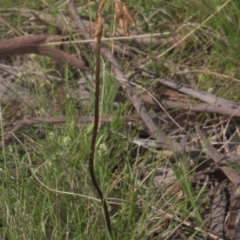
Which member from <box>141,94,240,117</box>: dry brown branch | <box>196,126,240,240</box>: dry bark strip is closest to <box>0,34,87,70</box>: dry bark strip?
<box>141,94,240,117</box>: dry brown branch

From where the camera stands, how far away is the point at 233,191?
2.30 metres

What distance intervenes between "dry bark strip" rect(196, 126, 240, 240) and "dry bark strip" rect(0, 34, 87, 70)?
658 millimetres

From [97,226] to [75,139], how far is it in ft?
1.44

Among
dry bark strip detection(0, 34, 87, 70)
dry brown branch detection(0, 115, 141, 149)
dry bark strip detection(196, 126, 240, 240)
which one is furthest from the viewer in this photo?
dry bark strip detection(0, 34, 87, 70)

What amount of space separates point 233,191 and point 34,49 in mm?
1043

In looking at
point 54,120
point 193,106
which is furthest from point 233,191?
point 54,120

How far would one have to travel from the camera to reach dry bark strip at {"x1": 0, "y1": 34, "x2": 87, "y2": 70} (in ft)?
9.14

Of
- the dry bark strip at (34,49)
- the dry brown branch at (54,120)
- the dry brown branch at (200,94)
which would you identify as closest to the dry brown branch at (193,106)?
the dry brown branch at (200,94)

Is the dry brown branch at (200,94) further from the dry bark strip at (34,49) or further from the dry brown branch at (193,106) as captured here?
the dry bark strip at (34,49)

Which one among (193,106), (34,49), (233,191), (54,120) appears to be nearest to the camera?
(233,191)

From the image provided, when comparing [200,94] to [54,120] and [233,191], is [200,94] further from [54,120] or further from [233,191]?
[54,120]

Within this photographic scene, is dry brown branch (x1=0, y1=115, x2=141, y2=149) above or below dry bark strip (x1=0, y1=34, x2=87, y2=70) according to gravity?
below

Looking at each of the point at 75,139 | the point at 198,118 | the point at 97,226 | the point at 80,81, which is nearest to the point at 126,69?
the point at 80,81

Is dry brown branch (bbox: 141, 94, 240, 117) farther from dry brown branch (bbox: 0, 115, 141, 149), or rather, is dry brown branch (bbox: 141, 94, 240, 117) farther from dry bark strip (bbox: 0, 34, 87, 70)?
dry bark strip (bbox: 0, 34, 87, 70)
